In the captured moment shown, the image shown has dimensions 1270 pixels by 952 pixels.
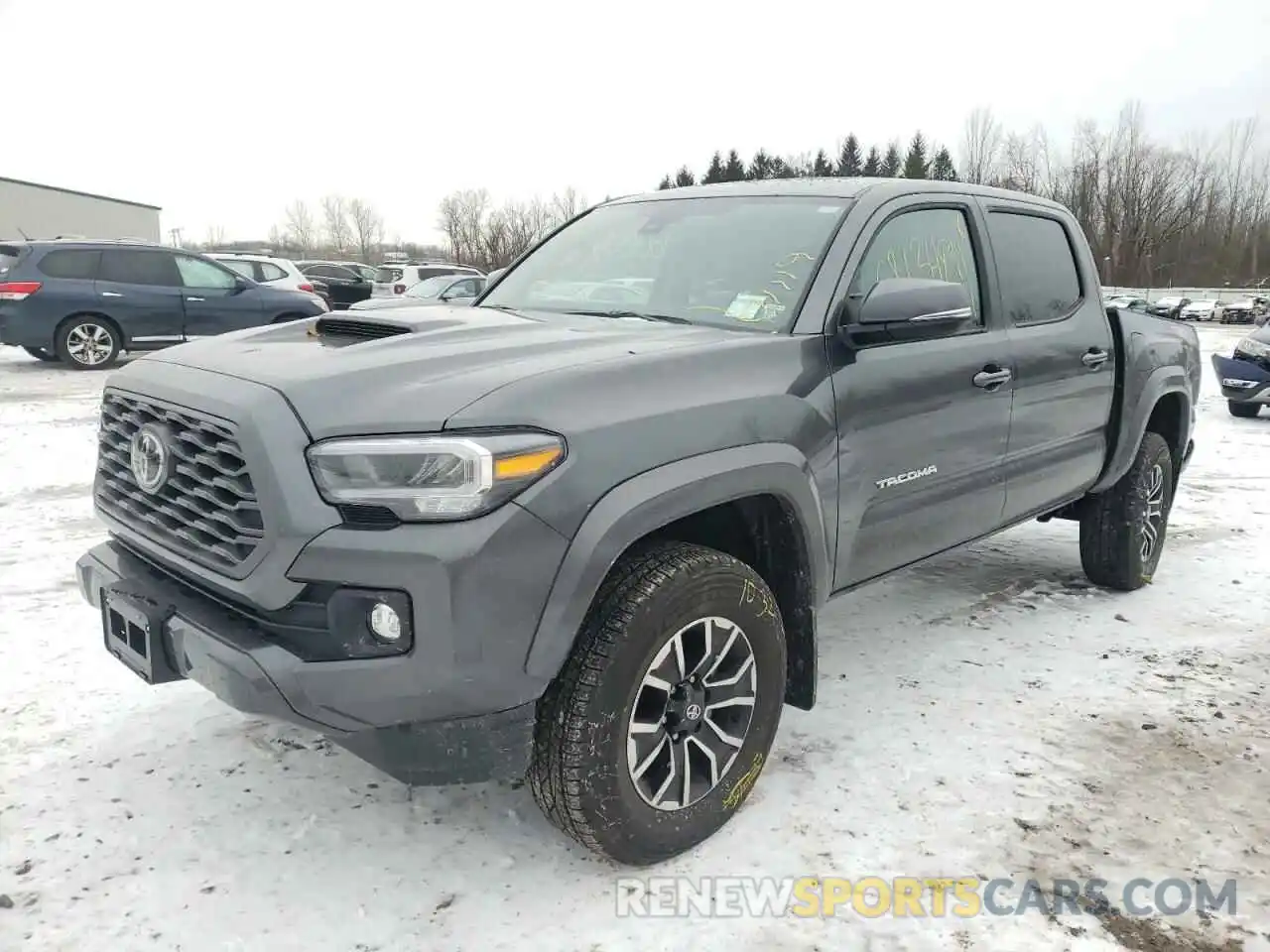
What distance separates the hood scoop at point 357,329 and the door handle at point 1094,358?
2957 mm

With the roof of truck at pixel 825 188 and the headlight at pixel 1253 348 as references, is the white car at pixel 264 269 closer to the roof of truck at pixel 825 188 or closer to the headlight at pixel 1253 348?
the roof of truck at pixel 825 188

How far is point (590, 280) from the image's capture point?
138 inches

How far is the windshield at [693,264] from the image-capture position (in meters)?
3.05

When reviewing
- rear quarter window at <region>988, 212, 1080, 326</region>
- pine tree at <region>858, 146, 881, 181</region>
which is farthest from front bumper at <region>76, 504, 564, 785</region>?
pine tree at <region>858, 146, 881, 181</region>

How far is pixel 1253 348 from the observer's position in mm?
11539

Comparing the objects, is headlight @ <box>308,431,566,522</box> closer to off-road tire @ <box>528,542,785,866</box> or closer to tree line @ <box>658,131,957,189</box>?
off-road tire @ <box>528,542,785,866</box>

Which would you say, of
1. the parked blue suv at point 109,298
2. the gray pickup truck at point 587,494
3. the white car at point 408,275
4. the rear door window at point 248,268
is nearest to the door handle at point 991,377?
the gray pickup truck at point 587,494

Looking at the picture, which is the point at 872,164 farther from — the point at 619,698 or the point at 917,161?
the point at 619,698

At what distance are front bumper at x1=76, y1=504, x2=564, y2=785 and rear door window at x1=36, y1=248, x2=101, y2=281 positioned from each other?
1182 centimetres

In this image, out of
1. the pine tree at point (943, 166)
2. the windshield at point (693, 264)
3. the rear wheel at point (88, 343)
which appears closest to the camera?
the windshield at point (693, 264)

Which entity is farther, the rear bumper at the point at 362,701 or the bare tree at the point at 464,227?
the bare tree at the point at 464,227

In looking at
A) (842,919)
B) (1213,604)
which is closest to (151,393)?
(842,919)

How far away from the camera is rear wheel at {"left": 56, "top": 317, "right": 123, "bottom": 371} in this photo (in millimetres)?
12148

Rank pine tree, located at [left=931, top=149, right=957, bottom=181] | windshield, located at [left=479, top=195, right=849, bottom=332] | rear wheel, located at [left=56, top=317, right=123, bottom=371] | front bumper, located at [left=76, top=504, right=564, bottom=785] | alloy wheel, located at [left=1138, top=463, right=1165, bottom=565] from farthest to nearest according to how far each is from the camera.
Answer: pine tree, located at [left=931, top=149, right=957, bottom=181] < rear wheel, located at [left=56, top=317, right=123, bottom=371] < alloy wheel, located at [left=1138, top=463, right=1165, bottom=565] < windshield, located at [left=479, top=195, right=849, bottom=332] < front bumper, located at [left=76, top=504, right=564, bottom=785]
